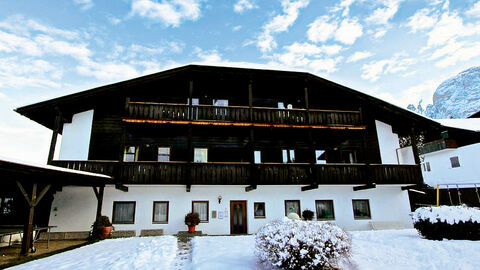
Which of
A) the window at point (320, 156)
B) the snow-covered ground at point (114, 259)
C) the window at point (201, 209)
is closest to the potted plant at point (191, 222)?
the window at point (201, 209)

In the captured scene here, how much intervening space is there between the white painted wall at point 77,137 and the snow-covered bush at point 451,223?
60.6 feet

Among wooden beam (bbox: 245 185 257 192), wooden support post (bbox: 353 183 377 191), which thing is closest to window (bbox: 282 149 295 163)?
wooden beam (bbox: 245 185 257 192)

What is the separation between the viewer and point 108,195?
54.1ft

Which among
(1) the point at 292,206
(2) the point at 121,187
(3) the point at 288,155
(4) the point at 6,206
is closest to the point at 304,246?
(1) the point at 292,206

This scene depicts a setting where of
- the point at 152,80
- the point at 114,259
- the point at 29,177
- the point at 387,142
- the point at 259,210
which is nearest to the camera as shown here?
the point at 114,259

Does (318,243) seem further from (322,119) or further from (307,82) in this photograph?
(307,82)

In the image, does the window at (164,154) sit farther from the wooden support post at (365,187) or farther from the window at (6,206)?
the wooden support post at (365,187)

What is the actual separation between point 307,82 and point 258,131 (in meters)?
5.13

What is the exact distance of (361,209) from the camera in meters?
18.4

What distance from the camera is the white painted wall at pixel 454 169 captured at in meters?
28.2

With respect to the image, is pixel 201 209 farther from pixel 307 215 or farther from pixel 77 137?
pixel 77 137

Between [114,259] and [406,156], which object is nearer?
[114,259]

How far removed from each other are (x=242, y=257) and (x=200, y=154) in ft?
34.9

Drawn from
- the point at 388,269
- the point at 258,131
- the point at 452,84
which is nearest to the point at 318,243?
the point at 388,269
